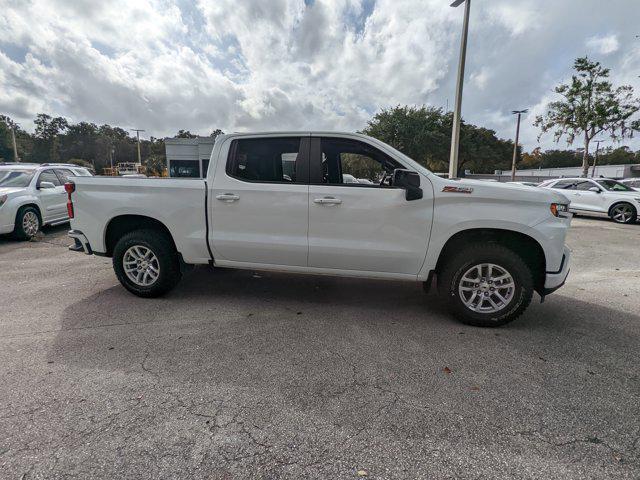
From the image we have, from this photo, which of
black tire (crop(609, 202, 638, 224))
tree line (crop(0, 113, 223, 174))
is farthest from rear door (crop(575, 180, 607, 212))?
tree line (crop(0, 113, 223, 174))

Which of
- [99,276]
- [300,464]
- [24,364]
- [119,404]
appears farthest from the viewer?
[99,276]

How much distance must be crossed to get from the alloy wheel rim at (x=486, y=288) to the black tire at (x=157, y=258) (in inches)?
126

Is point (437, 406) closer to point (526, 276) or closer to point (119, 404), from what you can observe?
point (526, 276)

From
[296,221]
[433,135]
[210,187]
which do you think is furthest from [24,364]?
[433,135]

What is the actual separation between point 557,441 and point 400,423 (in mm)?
892

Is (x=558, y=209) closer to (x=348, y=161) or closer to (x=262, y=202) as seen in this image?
(x=348, y=161)

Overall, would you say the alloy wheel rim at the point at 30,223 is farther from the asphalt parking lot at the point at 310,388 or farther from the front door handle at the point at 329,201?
the front door handle at the point at 329,201

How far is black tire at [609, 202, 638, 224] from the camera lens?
1171 cm

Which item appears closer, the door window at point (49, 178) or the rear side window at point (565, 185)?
the door window at point (49, 178)

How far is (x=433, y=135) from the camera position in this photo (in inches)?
1142

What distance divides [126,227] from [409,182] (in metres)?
3.40

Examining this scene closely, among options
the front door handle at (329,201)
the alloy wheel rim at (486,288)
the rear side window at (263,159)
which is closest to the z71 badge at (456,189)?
the alloy wheel rim at (486,288)

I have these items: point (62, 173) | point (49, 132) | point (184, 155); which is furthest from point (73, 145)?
point (62, 173)

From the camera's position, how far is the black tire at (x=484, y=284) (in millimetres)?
3510
